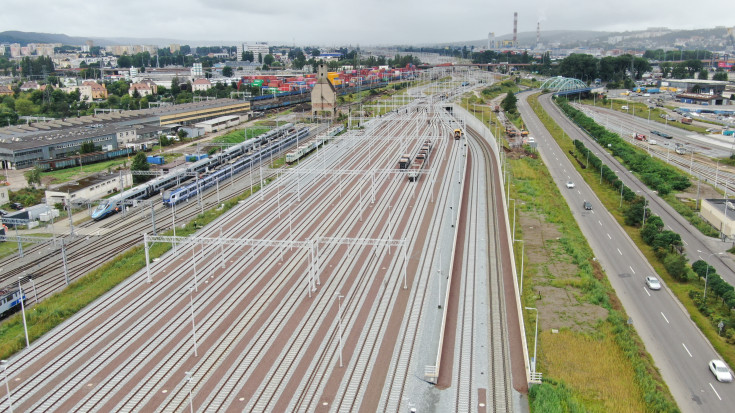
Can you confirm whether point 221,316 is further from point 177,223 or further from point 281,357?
point 177,223

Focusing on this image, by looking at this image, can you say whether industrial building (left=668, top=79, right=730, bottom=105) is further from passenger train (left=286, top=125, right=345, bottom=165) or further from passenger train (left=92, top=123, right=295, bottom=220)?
passenger train (left=92, top=123, right=295, bottom=220)

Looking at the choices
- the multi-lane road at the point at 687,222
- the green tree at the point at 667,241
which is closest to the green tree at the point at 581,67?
the multi-lane road at the point at 687,222

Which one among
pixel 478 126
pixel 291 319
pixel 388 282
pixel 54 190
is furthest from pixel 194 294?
pixel 478 126

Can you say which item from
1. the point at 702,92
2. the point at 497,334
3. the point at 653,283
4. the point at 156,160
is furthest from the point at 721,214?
the point at 702,92

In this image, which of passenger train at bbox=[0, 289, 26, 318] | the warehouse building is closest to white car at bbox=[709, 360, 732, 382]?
the warehouse building

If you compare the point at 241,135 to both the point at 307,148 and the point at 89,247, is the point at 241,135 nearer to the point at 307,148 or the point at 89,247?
the point at 307,148

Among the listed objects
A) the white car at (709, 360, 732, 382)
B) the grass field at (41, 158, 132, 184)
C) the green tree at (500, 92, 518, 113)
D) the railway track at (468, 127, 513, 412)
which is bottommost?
the white car at (709, 360, 732, 382)

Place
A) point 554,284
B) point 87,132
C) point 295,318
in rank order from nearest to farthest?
point 295,318
point 554,284
point 87,132
